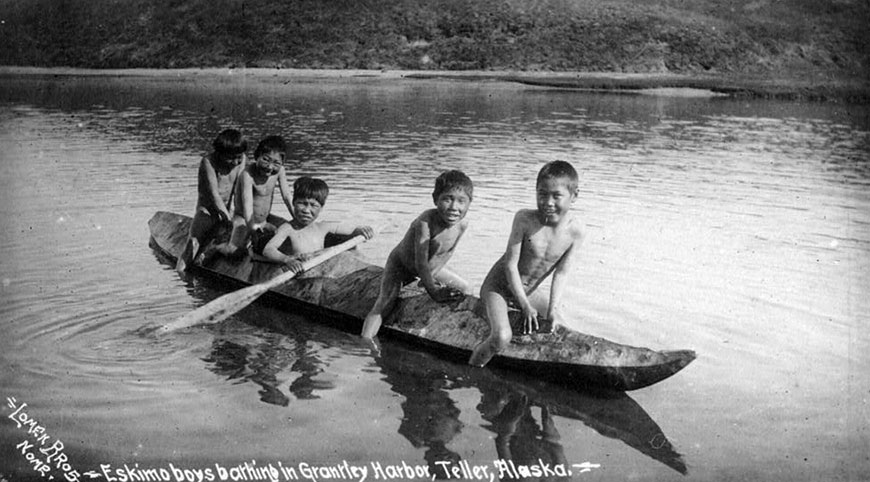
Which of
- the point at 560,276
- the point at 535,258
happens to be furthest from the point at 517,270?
the point at 560,276

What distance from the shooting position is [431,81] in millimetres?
34188

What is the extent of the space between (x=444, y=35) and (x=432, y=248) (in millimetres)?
37142

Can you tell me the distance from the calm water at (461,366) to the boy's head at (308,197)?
35.4 inches

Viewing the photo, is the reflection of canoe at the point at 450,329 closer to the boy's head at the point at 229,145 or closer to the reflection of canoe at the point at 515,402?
the reflection of canoe at the point at 515,402

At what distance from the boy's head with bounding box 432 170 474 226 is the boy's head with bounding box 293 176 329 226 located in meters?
1.61

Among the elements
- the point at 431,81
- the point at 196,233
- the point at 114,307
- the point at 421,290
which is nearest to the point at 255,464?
the point at 421,290

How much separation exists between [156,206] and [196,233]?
2740 mm

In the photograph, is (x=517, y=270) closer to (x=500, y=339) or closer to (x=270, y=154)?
(x=500, y=339)

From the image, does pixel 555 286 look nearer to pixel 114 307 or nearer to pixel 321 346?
pixel 321 346

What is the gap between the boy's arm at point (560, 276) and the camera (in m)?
5.07

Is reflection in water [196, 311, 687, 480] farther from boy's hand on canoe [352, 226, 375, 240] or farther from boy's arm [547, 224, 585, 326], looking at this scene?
boy's hand on canoe [352, 226, 375, 240]

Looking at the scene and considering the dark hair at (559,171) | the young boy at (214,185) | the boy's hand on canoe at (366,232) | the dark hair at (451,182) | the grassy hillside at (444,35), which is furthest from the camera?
the grassy hillside at (444,35)

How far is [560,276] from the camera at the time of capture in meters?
5.15

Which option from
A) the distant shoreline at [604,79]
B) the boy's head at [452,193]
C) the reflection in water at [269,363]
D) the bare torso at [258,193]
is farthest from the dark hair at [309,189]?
the distant shoreline at [604,79]
